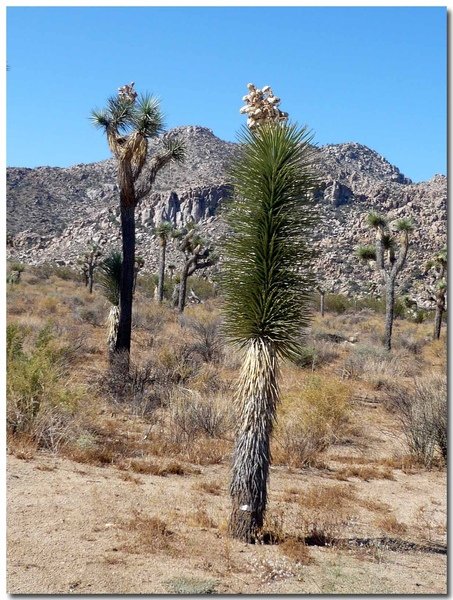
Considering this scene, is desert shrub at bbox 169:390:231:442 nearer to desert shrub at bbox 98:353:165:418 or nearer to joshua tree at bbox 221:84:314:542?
desert shrub at bbox 98:353:165:418

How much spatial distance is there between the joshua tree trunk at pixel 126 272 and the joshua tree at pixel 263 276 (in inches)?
298

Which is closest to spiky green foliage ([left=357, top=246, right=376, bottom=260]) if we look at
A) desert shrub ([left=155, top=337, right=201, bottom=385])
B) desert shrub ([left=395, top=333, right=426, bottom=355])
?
desert shrub ([left=395, top=333, right=426, bottom=355])

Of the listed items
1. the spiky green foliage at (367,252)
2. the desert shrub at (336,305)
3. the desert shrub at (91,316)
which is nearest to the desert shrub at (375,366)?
the spiky green foliage at (367,252)

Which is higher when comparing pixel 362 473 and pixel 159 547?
pixel 159 547

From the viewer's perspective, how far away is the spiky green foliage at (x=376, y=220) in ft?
75.7

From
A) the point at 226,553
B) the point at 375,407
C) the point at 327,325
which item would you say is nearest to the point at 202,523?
the point at 226,553

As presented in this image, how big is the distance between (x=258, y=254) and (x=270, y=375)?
1.06 meters

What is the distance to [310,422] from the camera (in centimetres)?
1091

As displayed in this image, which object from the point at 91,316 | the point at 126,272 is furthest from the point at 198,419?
the point at 91,316

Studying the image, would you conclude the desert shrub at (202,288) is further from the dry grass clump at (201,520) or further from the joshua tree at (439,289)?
the dry grass clump at (201,520)

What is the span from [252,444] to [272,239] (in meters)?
1.85

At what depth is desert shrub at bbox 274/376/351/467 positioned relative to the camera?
9.45m

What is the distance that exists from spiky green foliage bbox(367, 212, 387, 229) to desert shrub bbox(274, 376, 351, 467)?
12.1 metres

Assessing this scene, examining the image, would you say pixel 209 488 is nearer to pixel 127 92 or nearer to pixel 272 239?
pixel 272 239
